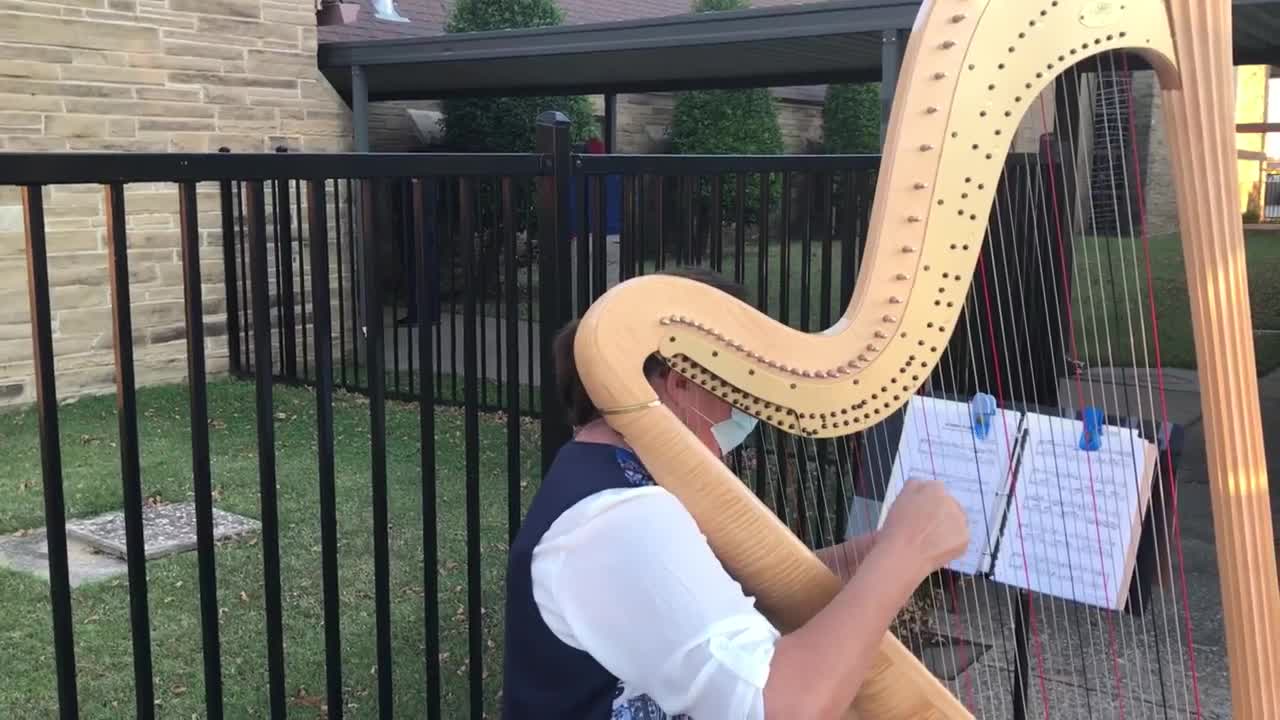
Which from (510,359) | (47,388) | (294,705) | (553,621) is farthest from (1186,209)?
(294,705)

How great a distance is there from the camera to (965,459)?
2967 millimetres

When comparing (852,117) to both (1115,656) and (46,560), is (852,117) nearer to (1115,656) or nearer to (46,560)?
(46,560)

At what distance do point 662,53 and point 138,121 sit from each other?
3749 millimetres

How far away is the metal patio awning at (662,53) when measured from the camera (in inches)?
272

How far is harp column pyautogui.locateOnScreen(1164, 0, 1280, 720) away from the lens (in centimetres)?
183

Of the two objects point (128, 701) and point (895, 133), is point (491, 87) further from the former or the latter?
point (895, 133)

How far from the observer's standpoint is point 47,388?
1.68 m

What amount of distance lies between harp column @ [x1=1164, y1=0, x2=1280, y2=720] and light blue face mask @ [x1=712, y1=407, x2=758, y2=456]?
0.75 meters

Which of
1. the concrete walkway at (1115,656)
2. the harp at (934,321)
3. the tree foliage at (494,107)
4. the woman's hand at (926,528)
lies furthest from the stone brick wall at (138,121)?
the woman's hand at (926,528)

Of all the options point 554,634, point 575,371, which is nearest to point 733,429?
point 575,371

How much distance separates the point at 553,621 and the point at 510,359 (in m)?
1.27

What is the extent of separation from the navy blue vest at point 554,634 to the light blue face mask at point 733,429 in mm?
203

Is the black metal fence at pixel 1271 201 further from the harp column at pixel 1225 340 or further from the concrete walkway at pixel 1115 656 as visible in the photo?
the harp column at pixel 1225 340

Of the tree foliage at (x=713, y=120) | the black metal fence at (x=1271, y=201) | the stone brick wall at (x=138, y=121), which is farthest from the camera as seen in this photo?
the black metal fence at (x=1271, y=201)
